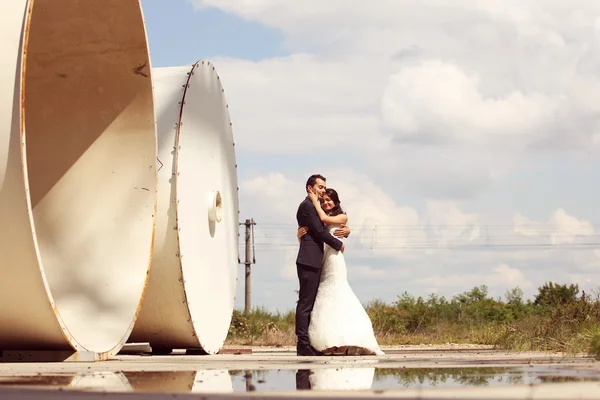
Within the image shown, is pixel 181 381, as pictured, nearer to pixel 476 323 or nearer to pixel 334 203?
pixel 334 203

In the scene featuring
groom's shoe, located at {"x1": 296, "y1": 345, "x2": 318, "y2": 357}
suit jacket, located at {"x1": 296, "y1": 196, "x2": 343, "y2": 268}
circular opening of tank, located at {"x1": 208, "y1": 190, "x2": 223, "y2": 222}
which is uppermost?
circular opening of tank, located at {"x1": 208, "y1": 190, "x2": 223, "y2": 222}

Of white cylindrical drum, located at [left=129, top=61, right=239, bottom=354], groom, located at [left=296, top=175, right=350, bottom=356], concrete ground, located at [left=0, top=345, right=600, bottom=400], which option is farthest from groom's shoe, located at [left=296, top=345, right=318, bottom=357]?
concrete ground, located at [left=0, top=345, right=600, bottom=400]

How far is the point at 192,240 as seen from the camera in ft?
39.8

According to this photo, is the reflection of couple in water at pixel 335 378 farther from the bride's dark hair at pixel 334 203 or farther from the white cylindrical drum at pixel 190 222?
the white cylindrical drum at pixel 190 222

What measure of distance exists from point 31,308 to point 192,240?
387cm

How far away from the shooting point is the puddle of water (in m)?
5.62

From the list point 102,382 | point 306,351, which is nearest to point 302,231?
point 306,351

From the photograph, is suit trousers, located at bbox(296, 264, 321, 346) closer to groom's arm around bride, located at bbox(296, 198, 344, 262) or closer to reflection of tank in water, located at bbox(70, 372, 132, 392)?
groom's arm around bride, located at bbox(296, 198, 344, 262)

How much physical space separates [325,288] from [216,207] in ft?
7.63

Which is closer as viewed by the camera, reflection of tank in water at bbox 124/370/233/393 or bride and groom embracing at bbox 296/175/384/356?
reflection of tank in water at bbox 124/370/233/393

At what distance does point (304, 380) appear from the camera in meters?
6.25

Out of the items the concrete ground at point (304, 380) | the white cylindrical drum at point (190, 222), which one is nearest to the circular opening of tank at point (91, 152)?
the white cylindrical drum at point (190, 222)

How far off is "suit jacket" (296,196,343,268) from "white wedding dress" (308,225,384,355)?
18 centimetres

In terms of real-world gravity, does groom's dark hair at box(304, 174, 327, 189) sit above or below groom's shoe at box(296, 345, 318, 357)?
above
